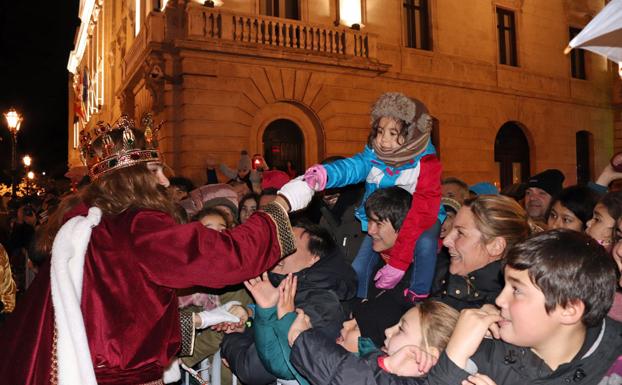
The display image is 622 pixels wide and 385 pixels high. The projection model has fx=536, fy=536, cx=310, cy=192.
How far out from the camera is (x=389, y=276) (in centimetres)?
374

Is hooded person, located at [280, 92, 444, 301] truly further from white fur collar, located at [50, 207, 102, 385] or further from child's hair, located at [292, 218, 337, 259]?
white fur collar, located at [50, 207, 102, 385]

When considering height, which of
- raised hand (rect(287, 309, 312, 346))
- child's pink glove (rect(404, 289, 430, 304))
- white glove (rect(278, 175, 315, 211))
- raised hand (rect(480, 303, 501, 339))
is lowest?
child's pink glove (rect(404, 289, 430, 304))

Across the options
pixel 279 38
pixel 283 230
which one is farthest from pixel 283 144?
pixel 283 230

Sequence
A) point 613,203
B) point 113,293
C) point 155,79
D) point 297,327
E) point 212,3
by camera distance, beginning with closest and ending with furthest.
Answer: point 113,293 < point 297,327 < point 613,203 < point 212,3 < point 155,79

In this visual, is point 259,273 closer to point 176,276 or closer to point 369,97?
point 176,276

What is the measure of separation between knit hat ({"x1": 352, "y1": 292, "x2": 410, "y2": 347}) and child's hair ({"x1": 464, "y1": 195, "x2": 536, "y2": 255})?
2.38 feet

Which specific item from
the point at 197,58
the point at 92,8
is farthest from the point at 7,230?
the point at 92,8

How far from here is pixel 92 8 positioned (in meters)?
34.2

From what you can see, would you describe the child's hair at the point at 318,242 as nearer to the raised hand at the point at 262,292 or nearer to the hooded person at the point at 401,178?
the hooded person at the point at 401,178

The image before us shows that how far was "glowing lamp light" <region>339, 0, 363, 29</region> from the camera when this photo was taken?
1686 centimetres

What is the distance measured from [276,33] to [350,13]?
2.81 m

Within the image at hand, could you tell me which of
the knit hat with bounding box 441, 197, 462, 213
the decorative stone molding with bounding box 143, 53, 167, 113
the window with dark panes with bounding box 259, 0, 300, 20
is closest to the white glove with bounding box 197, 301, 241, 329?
the knit hat with bounding box 441, 197, 462, 213

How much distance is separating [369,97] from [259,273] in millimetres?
14905

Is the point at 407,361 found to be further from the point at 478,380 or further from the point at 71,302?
the point at 71,302
